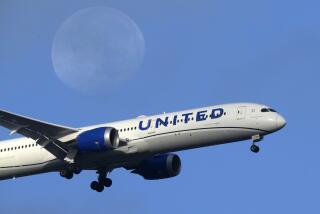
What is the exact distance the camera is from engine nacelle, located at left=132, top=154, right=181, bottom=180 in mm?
84181

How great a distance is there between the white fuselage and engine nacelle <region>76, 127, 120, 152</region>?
0.98 meters

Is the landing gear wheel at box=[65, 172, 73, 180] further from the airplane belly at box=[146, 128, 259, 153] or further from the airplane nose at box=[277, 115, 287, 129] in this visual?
the airplane nose at box=[277, 115, 287, 129]

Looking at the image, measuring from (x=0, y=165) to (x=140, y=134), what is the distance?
1249cm

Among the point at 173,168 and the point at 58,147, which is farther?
the point at 173,168

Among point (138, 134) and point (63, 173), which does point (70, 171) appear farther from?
point (138, 134)

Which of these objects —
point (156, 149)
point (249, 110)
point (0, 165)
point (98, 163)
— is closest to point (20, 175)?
point (0, 165)

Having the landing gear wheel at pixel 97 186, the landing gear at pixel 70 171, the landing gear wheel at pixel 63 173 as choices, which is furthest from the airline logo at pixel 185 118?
the landing gear wheel at pixel 97 186

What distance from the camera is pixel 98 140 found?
2995 inches

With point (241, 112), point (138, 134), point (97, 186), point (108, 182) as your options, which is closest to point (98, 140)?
point (138, 134)

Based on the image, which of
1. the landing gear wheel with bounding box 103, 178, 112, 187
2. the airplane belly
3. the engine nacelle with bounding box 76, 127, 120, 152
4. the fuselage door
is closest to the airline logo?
the airplane belly

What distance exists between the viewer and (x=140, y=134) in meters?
77.4

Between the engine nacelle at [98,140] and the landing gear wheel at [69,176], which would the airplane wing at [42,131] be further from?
the engine nacelle at [98,140]

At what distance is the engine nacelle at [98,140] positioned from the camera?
7600 cm

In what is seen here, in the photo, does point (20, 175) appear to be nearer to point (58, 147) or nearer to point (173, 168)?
point (58, 147)
